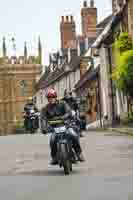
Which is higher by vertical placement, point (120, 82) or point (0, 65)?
point (0, 65)

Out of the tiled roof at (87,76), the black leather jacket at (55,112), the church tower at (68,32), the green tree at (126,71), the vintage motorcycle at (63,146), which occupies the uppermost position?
the church tower at (68,32)

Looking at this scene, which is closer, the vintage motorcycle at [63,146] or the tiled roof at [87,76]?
the vintage motorcycle at [63,146]

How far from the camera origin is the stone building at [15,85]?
115m

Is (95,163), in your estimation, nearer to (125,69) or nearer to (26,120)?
(125,69)

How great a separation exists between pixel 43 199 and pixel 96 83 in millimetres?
55936

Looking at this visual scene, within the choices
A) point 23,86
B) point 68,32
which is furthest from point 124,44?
point 23,86

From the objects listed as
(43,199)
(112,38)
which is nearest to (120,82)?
(112,38)

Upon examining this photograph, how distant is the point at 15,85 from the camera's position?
116500 mm

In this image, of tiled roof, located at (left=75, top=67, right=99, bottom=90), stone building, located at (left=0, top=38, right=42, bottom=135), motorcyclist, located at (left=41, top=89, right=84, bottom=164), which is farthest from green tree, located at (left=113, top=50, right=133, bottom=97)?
stone building, located at (left=0, top=38, right=42, bottom=135)

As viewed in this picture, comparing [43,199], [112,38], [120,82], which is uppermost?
[112,38]

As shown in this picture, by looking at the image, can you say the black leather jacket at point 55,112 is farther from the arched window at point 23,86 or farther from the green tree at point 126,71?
the arched window at point 23,86

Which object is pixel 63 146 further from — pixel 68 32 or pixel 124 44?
pixel 68 32

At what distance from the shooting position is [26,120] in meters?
43.0

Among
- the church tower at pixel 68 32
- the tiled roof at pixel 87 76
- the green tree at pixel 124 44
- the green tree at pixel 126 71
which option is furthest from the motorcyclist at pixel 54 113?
the church tower at pixel 68 32
